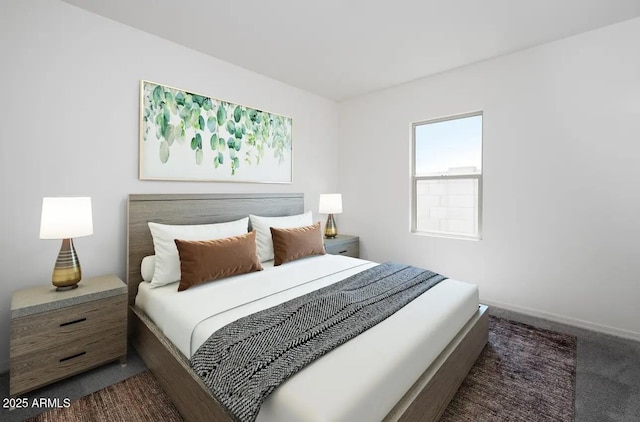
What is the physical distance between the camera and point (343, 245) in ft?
12.4

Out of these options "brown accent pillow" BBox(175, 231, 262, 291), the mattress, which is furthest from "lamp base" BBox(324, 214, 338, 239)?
"brown accent pillow" BBox(175, 231, 262, 291)

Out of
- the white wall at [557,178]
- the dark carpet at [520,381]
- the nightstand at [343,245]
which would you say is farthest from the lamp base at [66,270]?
the white wall at [557,178]

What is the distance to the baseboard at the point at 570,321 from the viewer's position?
95.9 inches

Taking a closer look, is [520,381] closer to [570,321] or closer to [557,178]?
[570,321]

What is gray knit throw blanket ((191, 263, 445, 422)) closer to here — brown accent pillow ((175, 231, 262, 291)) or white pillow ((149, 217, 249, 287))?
brown accent pillow ((175, 231, 262, 291))

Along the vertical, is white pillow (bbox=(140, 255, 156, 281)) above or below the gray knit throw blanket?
above

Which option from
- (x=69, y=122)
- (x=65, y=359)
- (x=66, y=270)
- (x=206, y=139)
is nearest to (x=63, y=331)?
(x=65, y=359)

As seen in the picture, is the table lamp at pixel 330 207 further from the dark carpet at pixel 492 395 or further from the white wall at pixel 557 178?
the dark carpet at pixel 492 395

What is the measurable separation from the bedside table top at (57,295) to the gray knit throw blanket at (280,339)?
98 cm

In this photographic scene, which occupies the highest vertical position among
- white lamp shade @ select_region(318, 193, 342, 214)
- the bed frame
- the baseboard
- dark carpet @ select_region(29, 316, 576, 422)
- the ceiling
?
the ceiling

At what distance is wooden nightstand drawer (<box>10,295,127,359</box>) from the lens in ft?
5.47

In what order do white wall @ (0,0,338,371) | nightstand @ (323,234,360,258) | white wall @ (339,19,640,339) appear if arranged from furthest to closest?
nightstand @ (323,234,360,258) < white wall @ (339,19,640,339) < white wall @ (0,0,338,371)

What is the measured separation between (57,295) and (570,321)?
4.03m

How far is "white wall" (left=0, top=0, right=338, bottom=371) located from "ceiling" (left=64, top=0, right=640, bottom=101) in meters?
0.21
